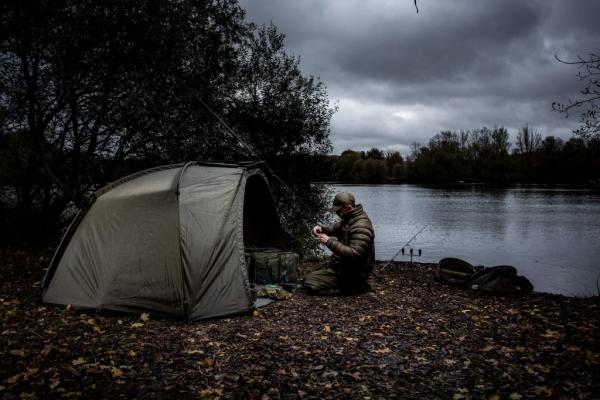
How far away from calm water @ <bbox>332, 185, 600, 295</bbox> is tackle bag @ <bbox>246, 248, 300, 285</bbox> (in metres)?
9.30

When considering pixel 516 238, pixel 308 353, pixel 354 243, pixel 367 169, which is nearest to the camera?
pixel 308 353

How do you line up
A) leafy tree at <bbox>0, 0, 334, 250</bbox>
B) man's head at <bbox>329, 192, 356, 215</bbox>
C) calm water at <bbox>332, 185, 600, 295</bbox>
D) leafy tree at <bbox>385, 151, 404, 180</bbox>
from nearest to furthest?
man's head at <bbox>329, 192, 356, 215</bbox> → leafy tree at <bbox>0, 0, 334, 250</bbox> → calm water at <bbox>332, 185, 600, 295</bbox> → leafy tree at <bbox>385, 151, 404, 180</bbox>

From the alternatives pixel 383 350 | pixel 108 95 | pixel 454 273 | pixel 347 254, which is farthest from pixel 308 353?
pixel 108 95

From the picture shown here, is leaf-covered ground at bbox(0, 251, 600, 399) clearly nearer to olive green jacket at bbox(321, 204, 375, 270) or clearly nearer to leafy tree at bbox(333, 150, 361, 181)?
olive green jacket at bbox(321, 204, 375, 270)

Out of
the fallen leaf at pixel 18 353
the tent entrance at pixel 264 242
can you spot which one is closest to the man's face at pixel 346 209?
the tent entrance at pixel 264 242

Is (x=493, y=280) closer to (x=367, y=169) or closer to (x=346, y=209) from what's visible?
(x=346, y=209)

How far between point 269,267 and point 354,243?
1.86 meters

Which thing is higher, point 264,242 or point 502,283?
point 264,242

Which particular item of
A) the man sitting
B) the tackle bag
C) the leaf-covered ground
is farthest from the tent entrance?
the leaf-covered ground

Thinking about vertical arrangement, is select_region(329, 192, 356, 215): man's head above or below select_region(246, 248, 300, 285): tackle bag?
above

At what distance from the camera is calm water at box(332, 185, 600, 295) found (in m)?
16.0

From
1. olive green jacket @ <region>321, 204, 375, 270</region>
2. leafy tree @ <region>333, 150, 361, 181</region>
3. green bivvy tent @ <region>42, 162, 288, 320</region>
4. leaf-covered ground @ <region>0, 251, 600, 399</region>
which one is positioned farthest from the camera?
leafy tree @ <region>333, 150, 361, 181</region>

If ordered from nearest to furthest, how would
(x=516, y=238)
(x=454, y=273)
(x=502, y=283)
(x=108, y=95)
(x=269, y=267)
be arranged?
1. (x=269, y=267)
2. (x=502, y=283)
3. (x=108, y=95)
4. (x=454, y=273)
5. (x=516, y=238)

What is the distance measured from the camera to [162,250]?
6152 mm
